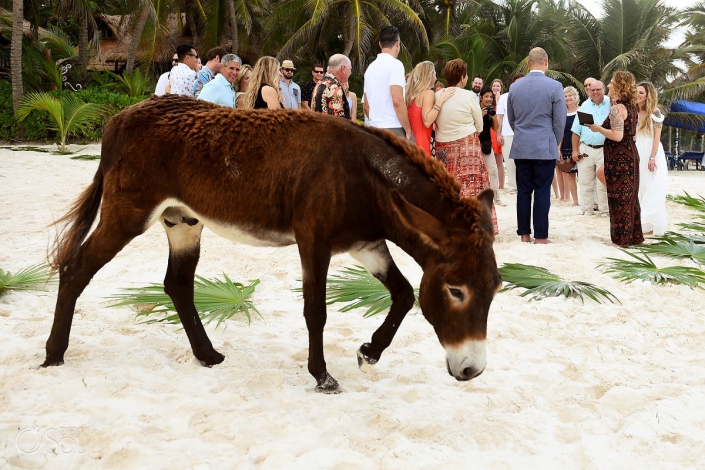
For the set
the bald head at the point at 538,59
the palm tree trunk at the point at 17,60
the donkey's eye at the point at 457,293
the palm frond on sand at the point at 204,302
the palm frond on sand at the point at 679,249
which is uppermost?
the palm tree trunk at the point at 17,60

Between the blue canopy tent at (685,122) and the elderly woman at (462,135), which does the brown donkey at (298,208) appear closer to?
the elderly woman at (462,135)

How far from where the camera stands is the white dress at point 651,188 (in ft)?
27.6

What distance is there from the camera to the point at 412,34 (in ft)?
106

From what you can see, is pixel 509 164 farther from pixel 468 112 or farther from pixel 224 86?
pixel 224 86

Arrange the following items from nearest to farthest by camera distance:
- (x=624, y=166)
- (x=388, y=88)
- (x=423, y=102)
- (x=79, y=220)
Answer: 1. (x=79, y=220)
2. (x=388, y=88)
3. (x=423, y=102)
4. (x=624, y=166)

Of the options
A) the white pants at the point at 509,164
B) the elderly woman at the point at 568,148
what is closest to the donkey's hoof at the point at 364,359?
the elderly woman at the point at 568,148

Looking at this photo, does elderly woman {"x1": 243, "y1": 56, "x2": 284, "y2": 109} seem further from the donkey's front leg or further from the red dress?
the donkey's front leg

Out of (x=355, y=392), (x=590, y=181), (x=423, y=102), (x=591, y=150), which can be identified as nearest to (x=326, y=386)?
(x=355, y=392)

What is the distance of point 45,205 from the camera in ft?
30.1

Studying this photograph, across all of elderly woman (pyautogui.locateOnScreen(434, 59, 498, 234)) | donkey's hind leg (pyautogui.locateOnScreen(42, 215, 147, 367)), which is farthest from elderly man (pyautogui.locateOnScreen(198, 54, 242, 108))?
donkey's hind leg (pyautogui.locateOnScreen(42, 215, 147, 367))

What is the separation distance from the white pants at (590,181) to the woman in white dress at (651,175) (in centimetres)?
80

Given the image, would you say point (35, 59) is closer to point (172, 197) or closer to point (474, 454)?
point (172, 197)

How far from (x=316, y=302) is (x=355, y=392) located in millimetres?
571

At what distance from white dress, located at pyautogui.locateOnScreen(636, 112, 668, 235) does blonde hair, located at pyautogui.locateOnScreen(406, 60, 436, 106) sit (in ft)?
9.93
